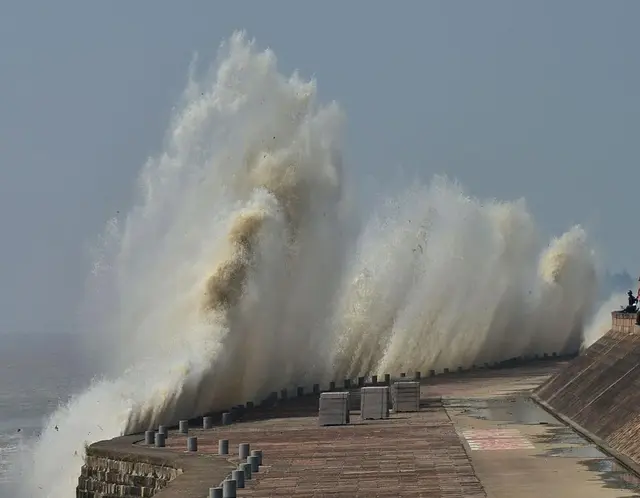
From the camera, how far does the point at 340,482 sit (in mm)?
25016

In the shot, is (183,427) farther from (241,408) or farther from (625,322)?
(625,322)

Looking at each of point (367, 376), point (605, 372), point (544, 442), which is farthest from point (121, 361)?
point (544, 442)

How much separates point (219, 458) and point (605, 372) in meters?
13.5

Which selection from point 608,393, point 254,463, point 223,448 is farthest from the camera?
point 608,393

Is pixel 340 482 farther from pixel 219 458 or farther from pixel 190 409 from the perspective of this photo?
pixel 190 409

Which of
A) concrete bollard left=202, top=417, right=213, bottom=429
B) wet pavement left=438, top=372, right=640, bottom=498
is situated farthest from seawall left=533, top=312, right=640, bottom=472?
concrete bollard left=202, top=417, right=213, bottom=429

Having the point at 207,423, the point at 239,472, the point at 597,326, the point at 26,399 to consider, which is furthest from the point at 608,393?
the point at 26,399

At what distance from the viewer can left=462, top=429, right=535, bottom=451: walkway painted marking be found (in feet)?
97.2

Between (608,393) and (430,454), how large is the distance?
Answer: 7.49 meters

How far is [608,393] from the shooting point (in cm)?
3431

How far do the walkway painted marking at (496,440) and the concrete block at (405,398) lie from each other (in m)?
7.02

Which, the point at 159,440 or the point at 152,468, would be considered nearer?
the point at 152,468

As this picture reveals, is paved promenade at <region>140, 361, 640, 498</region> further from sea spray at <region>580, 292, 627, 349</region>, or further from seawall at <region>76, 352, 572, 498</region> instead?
sea spray at <region>580, 292, 627, 349</region>

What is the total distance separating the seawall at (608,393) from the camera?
28.9 m
